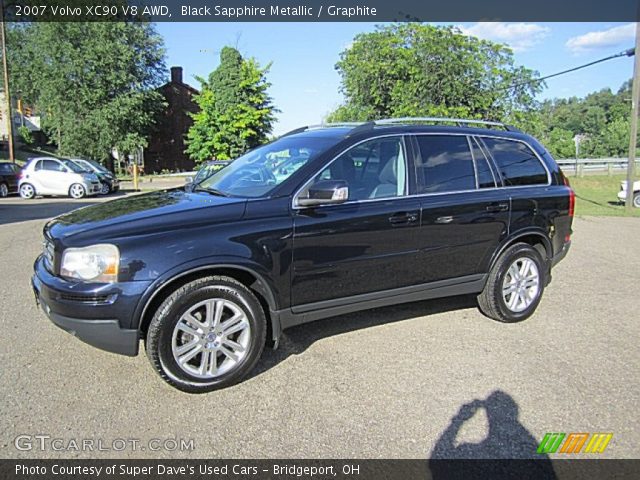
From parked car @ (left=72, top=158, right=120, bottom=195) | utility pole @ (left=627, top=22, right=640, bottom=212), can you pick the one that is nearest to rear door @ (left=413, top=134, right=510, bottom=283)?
utility pole @ (left=627, top=22, right=640, bottom=212)

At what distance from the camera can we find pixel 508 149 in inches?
197

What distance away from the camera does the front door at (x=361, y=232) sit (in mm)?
3707

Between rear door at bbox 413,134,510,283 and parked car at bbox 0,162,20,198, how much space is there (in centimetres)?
1943

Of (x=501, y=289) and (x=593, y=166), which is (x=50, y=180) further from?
(x=593, y=166)

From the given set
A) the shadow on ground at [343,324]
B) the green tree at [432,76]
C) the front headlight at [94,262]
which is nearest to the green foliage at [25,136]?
the green tree at [432,76]

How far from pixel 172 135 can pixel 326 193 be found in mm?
39689

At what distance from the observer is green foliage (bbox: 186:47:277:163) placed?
108ft

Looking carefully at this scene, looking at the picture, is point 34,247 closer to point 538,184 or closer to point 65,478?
point 65,478

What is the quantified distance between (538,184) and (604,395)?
236cm

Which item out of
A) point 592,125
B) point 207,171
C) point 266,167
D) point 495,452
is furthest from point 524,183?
point 592,125

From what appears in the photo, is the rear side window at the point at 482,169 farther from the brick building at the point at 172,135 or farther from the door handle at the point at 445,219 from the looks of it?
the brick building at the point at 172,135

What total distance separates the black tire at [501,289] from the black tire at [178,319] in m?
2.36

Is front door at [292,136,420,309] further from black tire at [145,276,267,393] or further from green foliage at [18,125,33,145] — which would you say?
green foliage at [18,125,33,145]

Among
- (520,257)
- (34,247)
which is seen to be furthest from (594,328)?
(34,247)
